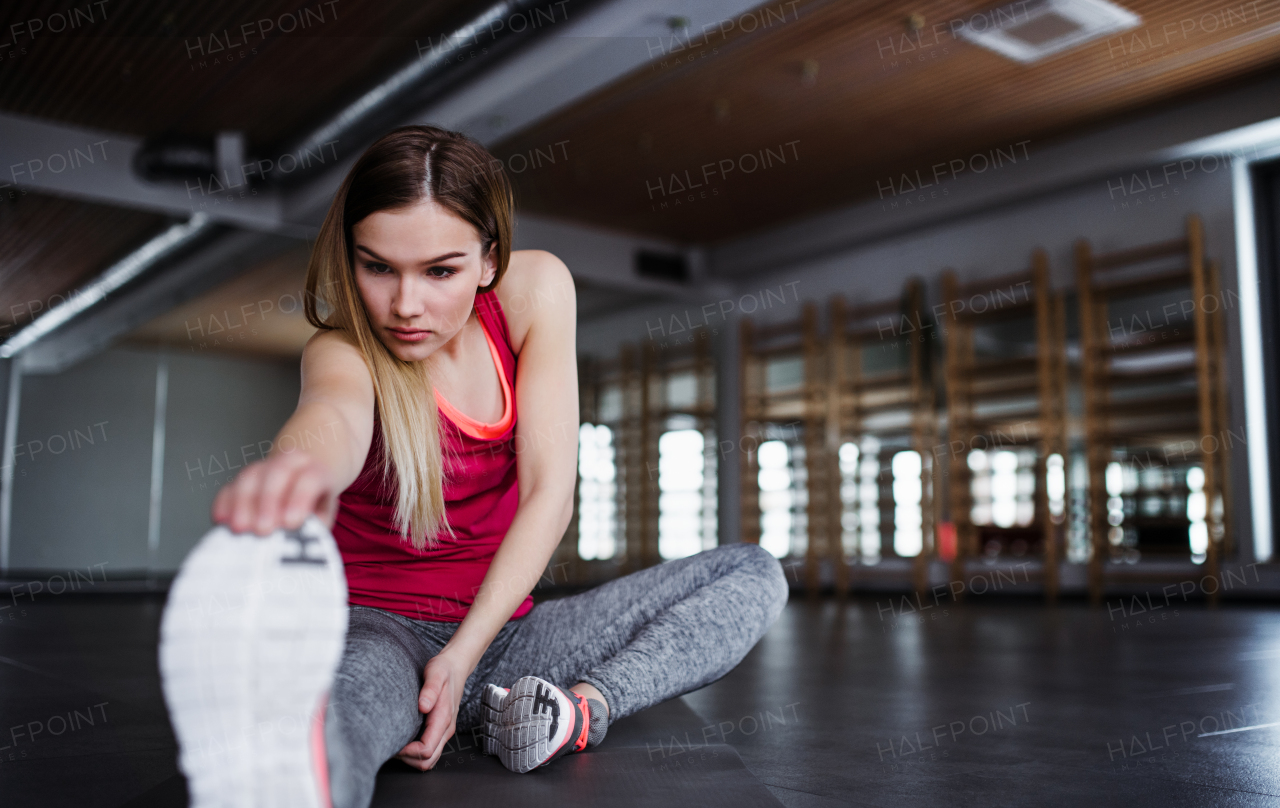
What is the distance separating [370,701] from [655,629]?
46 cm

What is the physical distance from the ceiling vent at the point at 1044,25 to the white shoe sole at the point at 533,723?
13.2 ft

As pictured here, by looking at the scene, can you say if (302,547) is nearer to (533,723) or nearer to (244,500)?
(244,500)

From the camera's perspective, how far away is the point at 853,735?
144 centimetres

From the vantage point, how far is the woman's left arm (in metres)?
1.03

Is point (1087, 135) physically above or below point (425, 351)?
above

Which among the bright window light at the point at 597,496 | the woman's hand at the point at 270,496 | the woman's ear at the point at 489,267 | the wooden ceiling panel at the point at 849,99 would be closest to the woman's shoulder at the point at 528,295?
the woman's ear at the point at 489,267

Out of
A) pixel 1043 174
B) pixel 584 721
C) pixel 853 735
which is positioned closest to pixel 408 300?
pixel 584 721

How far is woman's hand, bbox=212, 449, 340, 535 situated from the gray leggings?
43 cm

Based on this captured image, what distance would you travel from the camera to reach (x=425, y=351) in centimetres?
107

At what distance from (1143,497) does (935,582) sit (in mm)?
1397

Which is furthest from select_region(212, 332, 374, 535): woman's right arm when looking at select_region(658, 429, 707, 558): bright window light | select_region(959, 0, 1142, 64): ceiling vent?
select_region(658, 429, 707, 558): bright window light

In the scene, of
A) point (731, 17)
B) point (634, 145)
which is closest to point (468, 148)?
point (731, 17)

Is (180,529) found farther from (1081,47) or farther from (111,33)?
(1081,47)

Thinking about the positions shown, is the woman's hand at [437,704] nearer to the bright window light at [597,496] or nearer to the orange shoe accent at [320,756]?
the orange shoe accent at [320,756]
